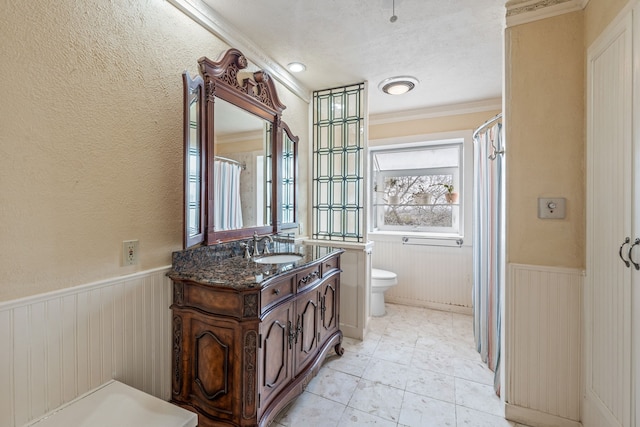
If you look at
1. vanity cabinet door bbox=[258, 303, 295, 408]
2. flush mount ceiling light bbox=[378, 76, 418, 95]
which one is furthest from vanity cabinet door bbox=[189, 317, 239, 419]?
flush mount ceiling light bbox=[378, 76, 418, 95]

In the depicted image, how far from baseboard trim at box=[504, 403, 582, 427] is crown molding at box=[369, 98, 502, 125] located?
2717mm

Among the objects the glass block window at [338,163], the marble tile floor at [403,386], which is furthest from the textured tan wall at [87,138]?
the glass block window at [338,163]

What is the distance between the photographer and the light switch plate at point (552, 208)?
1528 millimetres

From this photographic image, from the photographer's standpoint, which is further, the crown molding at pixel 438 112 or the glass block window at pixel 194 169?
the crown molding at pixel 438 112

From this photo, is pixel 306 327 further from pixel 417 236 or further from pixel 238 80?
pixel 417 236

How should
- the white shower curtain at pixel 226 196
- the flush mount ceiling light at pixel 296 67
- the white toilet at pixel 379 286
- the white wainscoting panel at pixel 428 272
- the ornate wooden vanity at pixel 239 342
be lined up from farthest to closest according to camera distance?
the white wainscoting panel at pixel 428 272, the white toilet at pixel 379 286, the flush mount ceiling light at pixel 296 67, the white shower curtain at pixel 226 196, the ornate wooden vanity at pixel 239 342

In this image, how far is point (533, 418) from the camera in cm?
156

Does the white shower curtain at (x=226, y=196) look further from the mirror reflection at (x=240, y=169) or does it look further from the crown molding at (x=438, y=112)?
the crown molding at (x=438, y=112)

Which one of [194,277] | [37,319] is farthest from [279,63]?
[37,319]

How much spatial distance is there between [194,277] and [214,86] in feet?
3.66

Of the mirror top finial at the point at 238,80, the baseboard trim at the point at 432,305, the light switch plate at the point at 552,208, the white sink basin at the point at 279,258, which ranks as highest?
the mirror top finial at the point at 238,80

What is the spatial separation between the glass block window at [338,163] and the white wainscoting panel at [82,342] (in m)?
1.63

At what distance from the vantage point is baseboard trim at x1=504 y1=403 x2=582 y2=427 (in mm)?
1513

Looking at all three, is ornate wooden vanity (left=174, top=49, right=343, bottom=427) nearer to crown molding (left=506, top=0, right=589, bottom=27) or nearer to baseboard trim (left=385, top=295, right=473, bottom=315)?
baseboard trim (left=385, top=295, right=473, bottom=315)
